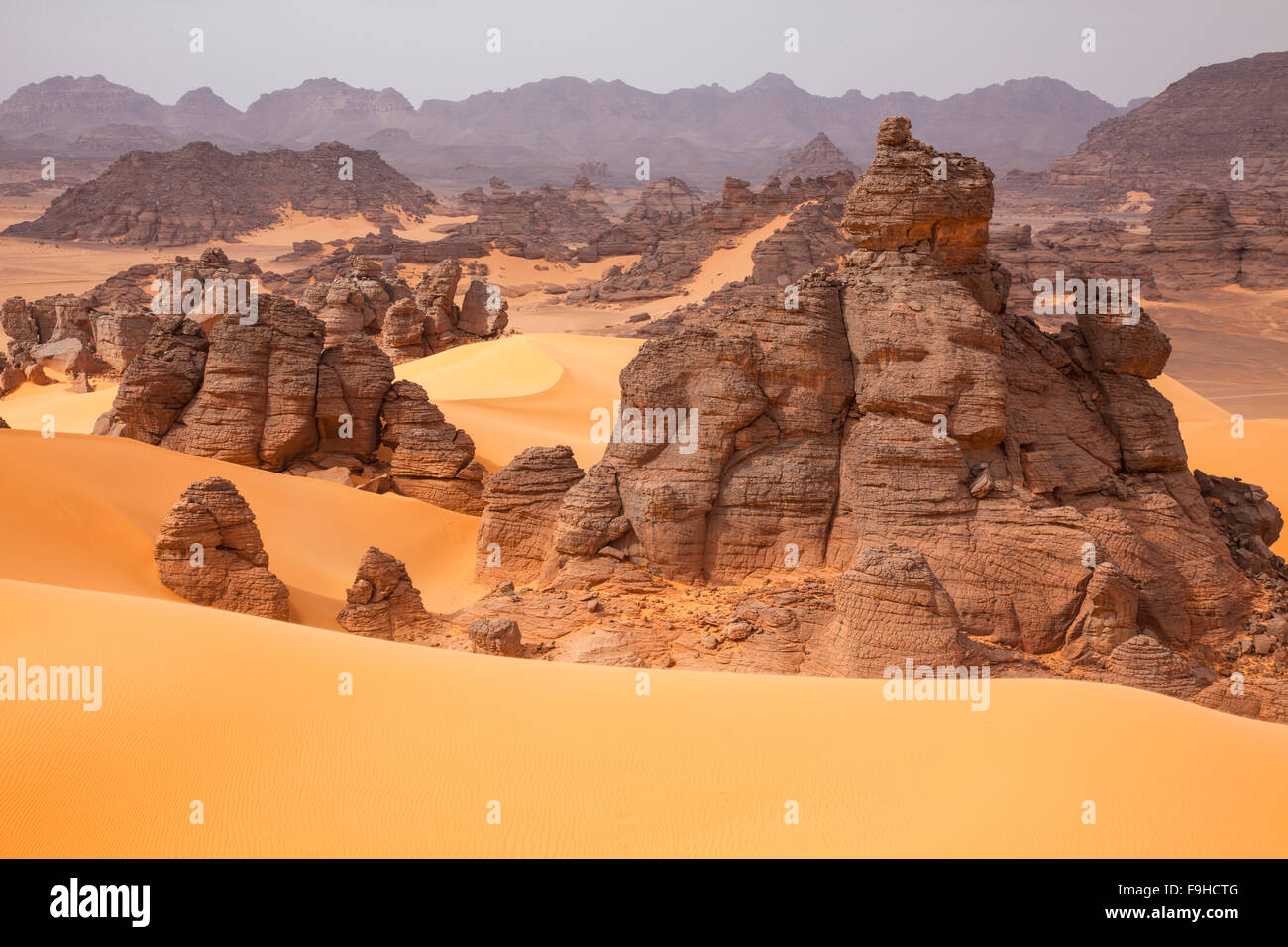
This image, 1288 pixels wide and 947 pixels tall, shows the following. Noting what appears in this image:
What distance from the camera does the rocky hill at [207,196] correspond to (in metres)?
82.0

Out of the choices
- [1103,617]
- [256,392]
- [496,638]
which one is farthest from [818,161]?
[496,638]

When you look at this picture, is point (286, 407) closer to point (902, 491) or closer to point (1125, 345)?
point (902, 491)

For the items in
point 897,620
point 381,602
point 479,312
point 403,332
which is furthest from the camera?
point 479,312

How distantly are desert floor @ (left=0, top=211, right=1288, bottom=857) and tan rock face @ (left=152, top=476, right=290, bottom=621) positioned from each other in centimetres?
402

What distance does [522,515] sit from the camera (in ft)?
50.6

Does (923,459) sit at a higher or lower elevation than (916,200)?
lower

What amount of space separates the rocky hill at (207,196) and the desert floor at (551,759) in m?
81.9

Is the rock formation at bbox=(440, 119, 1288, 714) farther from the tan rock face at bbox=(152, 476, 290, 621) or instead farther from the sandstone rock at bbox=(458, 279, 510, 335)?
the sandstone rock at bbox=(458, 279, 510, 335)

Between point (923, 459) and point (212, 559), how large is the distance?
30.2 ft

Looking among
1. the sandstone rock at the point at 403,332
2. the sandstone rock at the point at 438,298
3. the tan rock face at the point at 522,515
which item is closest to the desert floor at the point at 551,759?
the tan rock face at the point at 522,515

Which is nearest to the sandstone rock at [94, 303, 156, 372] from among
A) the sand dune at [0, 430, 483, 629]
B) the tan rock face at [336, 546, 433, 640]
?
the sand dune at [0, 430, 483, 629]

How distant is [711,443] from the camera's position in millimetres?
13117

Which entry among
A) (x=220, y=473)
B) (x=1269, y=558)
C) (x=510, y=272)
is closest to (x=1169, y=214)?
(x=510, y=272)

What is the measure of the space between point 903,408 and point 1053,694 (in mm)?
4886
